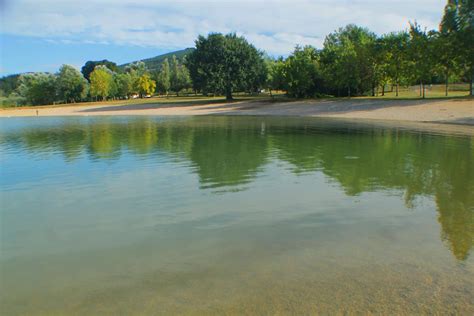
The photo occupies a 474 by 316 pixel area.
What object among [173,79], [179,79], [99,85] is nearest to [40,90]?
[99,85]

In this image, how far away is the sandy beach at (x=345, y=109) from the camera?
38.8 metres

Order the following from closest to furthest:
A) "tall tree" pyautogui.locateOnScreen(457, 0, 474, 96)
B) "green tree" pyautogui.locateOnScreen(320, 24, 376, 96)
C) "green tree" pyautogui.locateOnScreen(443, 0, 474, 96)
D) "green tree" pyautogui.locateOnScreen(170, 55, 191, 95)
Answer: "tall tree" pyautogui.locateOnScreen(457, 0, 474, 96), "green tree" pyautogui.locateOnScreen(443, 0, 474, 96), "green tree" pyautogui.locateOnScreen(320, 24, 376, 96), "green tree" pyautogui.locateOnScreen(170, 55, 191, 95)

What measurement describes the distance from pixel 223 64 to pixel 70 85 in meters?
48.7

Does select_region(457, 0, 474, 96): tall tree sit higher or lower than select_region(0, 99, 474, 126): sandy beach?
higher

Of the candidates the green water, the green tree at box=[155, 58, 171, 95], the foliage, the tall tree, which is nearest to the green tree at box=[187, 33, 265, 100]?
the tall tree

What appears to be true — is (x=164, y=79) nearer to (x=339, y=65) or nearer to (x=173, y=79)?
(x=173, y=79)

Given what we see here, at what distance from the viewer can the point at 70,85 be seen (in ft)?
328

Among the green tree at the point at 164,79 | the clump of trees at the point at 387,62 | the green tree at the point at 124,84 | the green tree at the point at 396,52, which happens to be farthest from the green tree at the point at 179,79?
the green tree at the point at 396,52

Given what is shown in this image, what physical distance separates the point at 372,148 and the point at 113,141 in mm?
16068

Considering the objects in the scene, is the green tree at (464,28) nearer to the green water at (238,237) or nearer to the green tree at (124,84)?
the green water at (238,237)

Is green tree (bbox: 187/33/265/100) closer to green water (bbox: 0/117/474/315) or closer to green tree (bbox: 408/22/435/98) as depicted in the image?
green tree (bbox: 408/22/435/98)

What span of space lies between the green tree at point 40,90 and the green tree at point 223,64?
4732 centimetres

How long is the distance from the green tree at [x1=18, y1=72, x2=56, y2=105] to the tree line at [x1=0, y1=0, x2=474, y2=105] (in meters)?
0.29

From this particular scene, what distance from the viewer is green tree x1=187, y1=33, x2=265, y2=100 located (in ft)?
232
